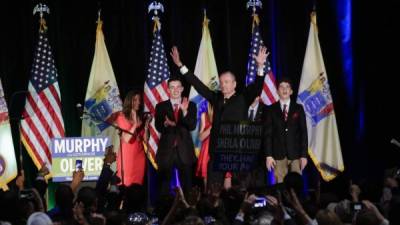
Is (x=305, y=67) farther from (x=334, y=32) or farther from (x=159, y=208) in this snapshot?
(x=159, y=208)

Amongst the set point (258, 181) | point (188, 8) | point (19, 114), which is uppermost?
point (188, 8)

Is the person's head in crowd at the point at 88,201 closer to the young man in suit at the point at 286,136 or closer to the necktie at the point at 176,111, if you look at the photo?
the necktie at the point at 176,111

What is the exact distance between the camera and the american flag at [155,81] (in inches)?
497

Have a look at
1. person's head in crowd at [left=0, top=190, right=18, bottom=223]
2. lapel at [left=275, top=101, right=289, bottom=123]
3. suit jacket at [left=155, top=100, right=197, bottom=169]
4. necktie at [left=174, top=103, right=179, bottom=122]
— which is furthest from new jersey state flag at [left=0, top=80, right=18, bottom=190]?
person's head in crowd at [left=0, top=190, right=18, bottom=223]

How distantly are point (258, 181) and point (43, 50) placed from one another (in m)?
4.32

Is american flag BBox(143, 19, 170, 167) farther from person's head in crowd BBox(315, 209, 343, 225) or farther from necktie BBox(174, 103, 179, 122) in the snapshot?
person's head in crowd BBox(315, 209, 343, 225)

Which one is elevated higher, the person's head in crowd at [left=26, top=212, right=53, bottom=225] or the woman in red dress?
the woman in red dress

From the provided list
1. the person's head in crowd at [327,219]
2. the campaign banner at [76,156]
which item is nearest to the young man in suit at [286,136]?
the campaign banner at [76,156]

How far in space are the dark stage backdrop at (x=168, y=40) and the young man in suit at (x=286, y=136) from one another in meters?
2.06

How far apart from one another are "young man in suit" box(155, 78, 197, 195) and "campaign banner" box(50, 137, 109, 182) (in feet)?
2.61

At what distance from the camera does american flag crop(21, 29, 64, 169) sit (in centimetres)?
1268

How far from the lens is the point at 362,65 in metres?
12.7

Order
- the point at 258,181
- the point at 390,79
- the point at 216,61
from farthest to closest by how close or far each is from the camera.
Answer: the point at 216,61 < the point at 390,79 < the point at 258,181

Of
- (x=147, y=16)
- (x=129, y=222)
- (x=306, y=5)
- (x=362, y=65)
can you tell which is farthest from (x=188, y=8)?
(x=129, y=222)
